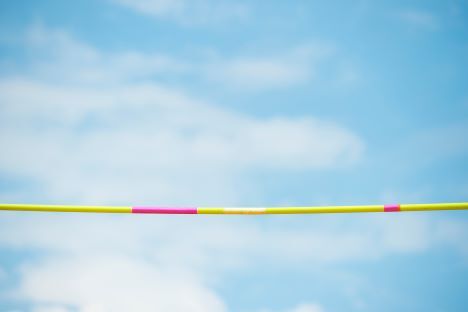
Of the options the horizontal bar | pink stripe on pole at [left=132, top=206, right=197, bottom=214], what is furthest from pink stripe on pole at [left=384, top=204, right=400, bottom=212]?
pink stripe on pole at [left=132, top=206, right=197, bottom=214]

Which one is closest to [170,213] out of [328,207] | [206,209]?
[206,209]

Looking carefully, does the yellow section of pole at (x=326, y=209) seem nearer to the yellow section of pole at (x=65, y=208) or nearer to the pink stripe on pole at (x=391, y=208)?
the pink stripe on pole at (x=391, y=208)

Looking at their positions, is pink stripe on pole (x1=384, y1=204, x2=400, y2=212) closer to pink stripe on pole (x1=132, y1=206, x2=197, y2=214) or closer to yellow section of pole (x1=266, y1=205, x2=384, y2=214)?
yellow section of pole (x1=266, y1=205, x2=384, y2=214)

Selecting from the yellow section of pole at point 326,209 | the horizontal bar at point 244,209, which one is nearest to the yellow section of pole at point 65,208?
the horizontal bar at point 244,209

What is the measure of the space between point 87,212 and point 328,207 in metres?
2.51

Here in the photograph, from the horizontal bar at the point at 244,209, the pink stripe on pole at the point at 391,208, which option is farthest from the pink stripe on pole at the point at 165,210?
the pink stripe on pole at the point at 391,208

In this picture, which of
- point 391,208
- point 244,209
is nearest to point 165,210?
point 244,209

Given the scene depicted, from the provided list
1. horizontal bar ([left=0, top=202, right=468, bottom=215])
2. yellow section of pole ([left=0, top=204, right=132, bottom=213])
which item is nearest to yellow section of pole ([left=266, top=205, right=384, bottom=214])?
horizontal bar ([left=0, top=202, right=468, bottom=215])

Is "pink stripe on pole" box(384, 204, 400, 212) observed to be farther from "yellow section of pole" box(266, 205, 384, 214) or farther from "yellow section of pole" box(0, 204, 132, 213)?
"yellow section of pole" box(0, 204, 132, 213)

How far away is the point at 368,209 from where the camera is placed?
424 cm

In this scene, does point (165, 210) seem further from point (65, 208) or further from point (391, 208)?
point (391, 208)

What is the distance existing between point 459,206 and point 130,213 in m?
3.41

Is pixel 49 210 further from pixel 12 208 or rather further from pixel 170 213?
pixel 170 213

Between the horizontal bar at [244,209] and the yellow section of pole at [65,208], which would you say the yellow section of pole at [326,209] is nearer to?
the horizontal bar at [244,209]
